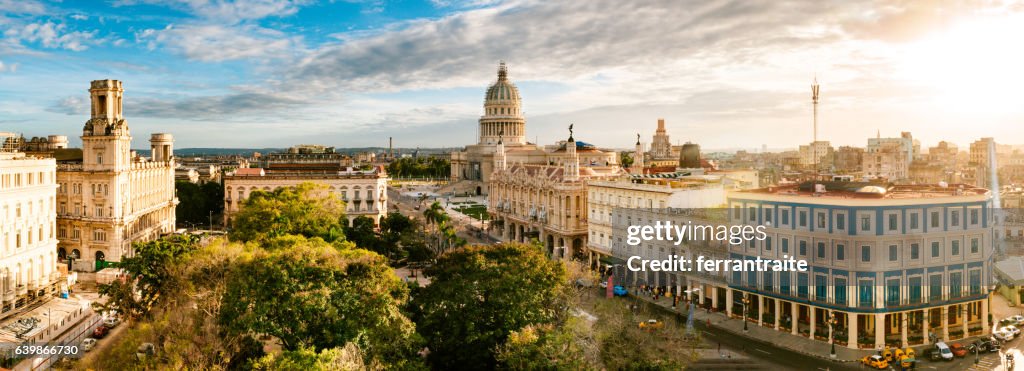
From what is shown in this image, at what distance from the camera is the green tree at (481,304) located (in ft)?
131

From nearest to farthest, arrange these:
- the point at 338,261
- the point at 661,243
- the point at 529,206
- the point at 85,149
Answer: the point at 338,261, the point at 661,243, the point at 85,149, the point at 529,206

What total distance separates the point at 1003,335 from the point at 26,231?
7237 cm

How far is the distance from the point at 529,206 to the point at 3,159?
188 feet

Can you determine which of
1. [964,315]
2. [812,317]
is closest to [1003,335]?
[964,315]

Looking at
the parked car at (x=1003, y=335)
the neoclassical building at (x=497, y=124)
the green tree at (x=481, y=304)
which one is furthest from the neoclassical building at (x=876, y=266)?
the neoclassical building at (x=497, y=124)

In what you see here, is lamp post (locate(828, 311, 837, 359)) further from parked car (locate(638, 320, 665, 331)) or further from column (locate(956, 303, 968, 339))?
parked car (locate(638, 320, 665, 331))

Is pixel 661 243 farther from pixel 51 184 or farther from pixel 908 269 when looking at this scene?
pixel 51 184

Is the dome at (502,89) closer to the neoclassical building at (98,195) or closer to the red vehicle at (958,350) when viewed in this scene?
the neoclassical building at (98,195)

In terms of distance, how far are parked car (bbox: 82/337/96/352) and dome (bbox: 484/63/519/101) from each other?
14161 centimetres

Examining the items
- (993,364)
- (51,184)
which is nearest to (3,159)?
(51,184)

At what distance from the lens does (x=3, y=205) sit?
52.1m

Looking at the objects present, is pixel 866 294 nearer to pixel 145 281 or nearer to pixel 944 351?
pixel 944 351

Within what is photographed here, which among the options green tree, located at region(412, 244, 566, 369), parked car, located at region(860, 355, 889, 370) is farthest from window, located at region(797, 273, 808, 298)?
green tree, located at region(412, 244, 566, 369)

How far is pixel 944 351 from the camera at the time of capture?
47719 millimetres
